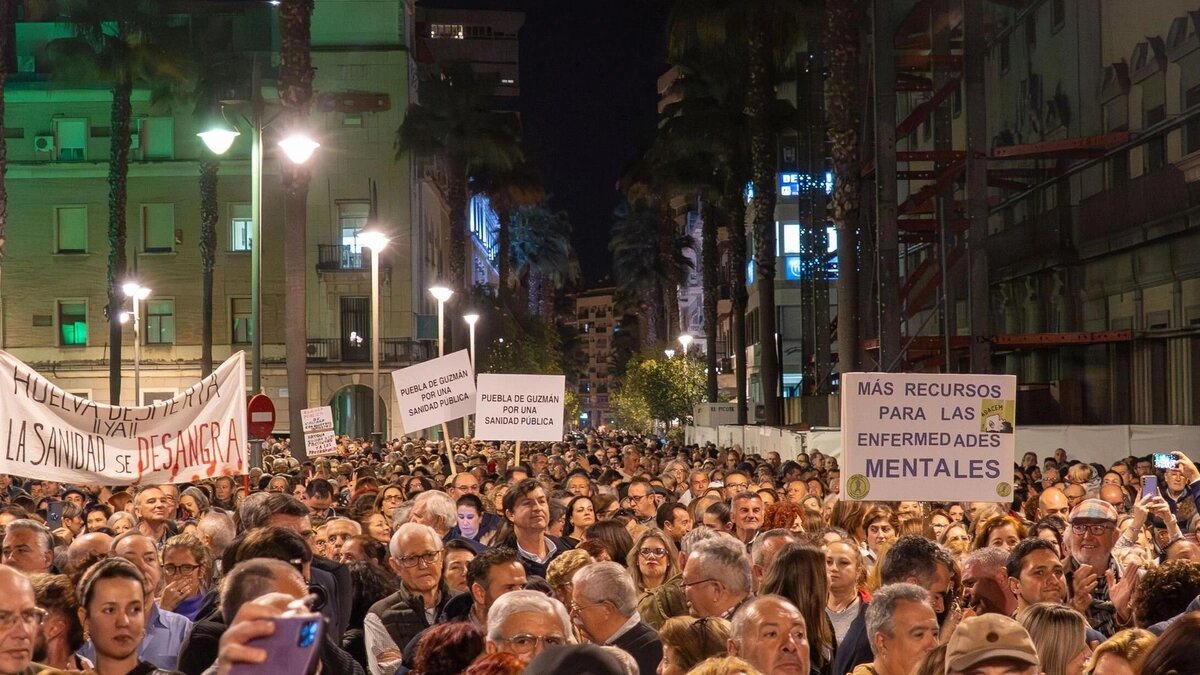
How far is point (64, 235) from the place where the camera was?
65.6 metres

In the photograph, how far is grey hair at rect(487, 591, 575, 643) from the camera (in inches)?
230

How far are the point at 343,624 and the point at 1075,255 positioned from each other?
29529 millimetres

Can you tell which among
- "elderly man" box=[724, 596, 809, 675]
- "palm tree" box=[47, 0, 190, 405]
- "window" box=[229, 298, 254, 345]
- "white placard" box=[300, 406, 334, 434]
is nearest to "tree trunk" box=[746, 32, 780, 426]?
"white placard" box=[300, 406, 334, 434]

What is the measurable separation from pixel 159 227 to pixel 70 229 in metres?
3.53

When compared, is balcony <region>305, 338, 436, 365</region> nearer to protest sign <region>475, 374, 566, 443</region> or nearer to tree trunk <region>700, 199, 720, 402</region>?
tree trunk <region>700, 199, 720, 402</region>

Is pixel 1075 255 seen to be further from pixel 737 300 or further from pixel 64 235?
pixel 64 235

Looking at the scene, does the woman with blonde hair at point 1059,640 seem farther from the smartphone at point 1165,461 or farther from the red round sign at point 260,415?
the red round sign at point 260,415

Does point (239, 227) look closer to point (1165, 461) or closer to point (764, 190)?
point (764, 190)

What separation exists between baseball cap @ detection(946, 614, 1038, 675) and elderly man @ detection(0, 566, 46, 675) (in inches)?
120

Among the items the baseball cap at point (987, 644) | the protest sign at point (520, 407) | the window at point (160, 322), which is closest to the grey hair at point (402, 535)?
the baseball cap at point (987, 644)

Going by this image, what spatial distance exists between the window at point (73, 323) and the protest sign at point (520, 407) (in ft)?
160

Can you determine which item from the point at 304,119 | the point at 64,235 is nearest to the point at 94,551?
the point at 304,119

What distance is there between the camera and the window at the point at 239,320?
212 ft

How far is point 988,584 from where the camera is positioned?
8.16 m
